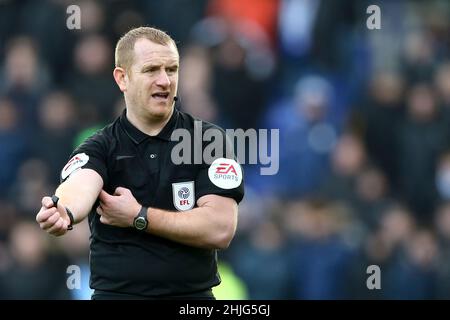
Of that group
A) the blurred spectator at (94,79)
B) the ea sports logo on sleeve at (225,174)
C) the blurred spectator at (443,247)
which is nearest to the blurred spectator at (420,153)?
the blurred spectator at (443,247)

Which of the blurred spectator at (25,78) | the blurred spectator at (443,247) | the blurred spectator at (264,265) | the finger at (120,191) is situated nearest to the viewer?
the finger at (120,191)

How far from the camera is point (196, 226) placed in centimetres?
628

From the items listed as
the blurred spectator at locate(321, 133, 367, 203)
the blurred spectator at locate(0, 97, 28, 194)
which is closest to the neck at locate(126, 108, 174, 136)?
the blurred spectator at locate(321, 133, 367, 203)

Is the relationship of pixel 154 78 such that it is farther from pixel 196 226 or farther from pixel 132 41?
pixel 196 226

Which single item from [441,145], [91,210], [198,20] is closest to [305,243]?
[441,145]

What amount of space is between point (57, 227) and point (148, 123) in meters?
1.03

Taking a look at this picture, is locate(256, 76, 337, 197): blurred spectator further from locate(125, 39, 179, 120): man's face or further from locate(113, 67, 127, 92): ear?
locate(125, 39, 179, 120): man's face

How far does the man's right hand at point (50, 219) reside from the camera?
579 cm

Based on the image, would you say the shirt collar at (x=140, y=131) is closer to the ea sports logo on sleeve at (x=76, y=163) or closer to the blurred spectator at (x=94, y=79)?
the ea sports logo on sleeve at (x=76, y=163)

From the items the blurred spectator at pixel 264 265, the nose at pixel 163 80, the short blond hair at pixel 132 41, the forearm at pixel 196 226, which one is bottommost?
the blurred spectator at pixel 264 265

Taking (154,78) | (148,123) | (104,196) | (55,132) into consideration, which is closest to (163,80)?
(154,78)

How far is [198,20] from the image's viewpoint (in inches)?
504
